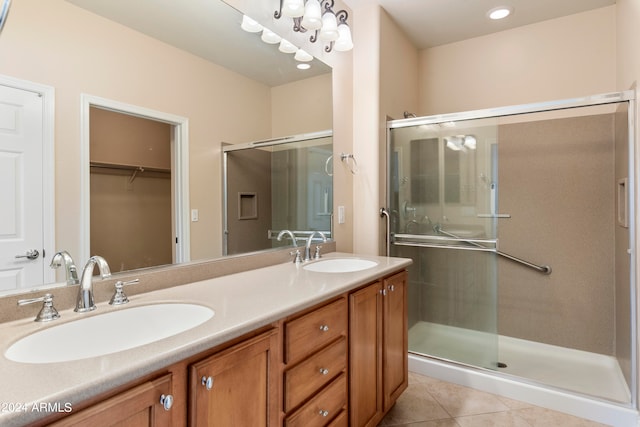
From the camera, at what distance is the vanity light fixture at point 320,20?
6.21 feet

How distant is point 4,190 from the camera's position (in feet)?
3.18

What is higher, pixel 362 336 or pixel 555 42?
pixel 555 42

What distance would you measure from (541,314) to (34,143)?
3.27 m

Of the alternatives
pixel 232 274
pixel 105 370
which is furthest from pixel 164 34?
pixel 105 370

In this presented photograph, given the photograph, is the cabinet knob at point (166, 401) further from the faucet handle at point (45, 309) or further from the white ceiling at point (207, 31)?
the white ceiling at point (207, 31)

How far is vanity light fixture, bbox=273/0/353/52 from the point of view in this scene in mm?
1893

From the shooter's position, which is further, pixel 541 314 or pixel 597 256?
pixel 541 314

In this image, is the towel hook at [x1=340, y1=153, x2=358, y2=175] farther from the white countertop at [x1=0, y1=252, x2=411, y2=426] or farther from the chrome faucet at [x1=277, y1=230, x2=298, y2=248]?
the white countertop at [x1=0, y1=252, x2=411, y2=426]

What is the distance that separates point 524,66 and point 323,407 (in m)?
2.89

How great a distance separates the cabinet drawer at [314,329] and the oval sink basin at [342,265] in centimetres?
55

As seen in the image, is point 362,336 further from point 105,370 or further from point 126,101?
point 126,101

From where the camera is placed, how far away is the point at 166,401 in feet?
2.43

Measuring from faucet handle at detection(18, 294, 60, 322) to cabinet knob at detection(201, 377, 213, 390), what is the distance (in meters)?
0.48

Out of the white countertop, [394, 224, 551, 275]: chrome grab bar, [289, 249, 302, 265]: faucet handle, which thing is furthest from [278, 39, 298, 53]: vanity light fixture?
[394, 224, 551, 275]: chrome grab bar
